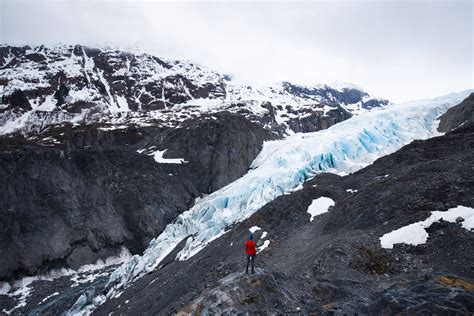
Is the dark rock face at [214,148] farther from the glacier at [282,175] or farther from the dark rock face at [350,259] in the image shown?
the dark rock face at [350,259]

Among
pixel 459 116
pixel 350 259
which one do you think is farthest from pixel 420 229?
pixel 459 116

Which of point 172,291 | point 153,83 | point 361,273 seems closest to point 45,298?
point 172,291

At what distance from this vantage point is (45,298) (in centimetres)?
3116

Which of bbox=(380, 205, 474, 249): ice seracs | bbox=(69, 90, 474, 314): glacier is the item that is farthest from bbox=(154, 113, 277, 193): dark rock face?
bbox=(380, 205, 474, 249): ice seracs

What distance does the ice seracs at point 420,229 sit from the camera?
13742 millimetres

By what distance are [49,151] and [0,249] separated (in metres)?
14.8

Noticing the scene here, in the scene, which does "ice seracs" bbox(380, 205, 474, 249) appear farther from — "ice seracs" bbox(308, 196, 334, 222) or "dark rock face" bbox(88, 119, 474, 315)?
"ice seracs" bbox(308, 196, 334, 222)

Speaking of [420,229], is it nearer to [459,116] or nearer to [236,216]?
[236,216]

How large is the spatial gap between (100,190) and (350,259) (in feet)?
138

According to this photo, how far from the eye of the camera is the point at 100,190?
155 ft

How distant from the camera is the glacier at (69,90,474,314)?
29.3 meters

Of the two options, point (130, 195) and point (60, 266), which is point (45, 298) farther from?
point (130, 195)

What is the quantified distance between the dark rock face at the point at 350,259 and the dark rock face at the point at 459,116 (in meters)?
10.9

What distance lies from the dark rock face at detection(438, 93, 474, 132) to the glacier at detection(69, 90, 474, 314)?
1.84 metres
